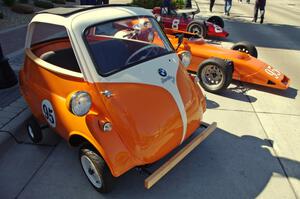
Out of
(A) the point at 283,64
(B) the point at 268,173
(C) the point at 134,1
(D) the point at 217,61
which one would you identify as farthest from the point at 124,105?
(C) the point at 134,1

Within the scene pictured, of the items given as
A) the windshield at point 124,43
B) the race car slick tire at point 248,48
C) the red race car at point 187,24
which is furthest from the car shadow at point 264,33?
the windshield at point 124,43

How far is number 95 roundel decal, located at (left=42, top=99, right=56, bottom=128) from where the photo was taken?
3.94 m

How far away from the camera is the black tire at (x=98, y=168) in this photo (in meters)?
3.28

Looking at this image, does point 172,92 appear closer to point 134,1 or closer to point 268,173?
point 268,173

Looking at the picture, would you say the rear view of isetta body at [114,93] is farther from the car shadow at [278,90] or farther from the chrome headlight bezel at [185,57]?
the car shadow at [278,90]

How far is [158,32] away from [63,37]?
175cm

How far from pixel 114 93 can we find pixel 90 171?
1.02m

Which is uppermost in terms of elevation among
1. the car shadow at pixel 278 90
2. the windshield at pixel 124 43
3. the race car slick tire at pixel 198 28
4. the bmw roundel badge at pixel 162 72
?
the windshield at pixel 124 43

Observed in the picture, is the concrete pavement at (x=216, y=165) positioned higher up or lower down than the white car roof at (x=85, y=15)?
lower down

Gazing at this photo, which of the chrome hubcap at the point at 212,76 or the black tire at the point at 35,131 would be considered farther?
the chrome hubcap at the point at 212,76

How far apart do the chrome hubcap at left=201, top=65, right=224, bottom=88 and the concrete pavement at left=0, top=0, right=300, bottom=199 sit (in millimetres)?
472

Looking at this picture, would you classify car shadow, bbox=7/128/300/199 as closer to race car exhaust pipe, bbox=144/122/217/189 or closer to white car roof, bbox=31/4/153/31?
race car exhaust pipe, bbox=144/122/217/189

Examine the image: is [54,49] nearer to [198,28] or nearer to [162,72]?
[162,72]

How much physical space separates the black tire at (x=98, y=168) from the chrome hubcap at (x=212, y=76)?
3410 mm
